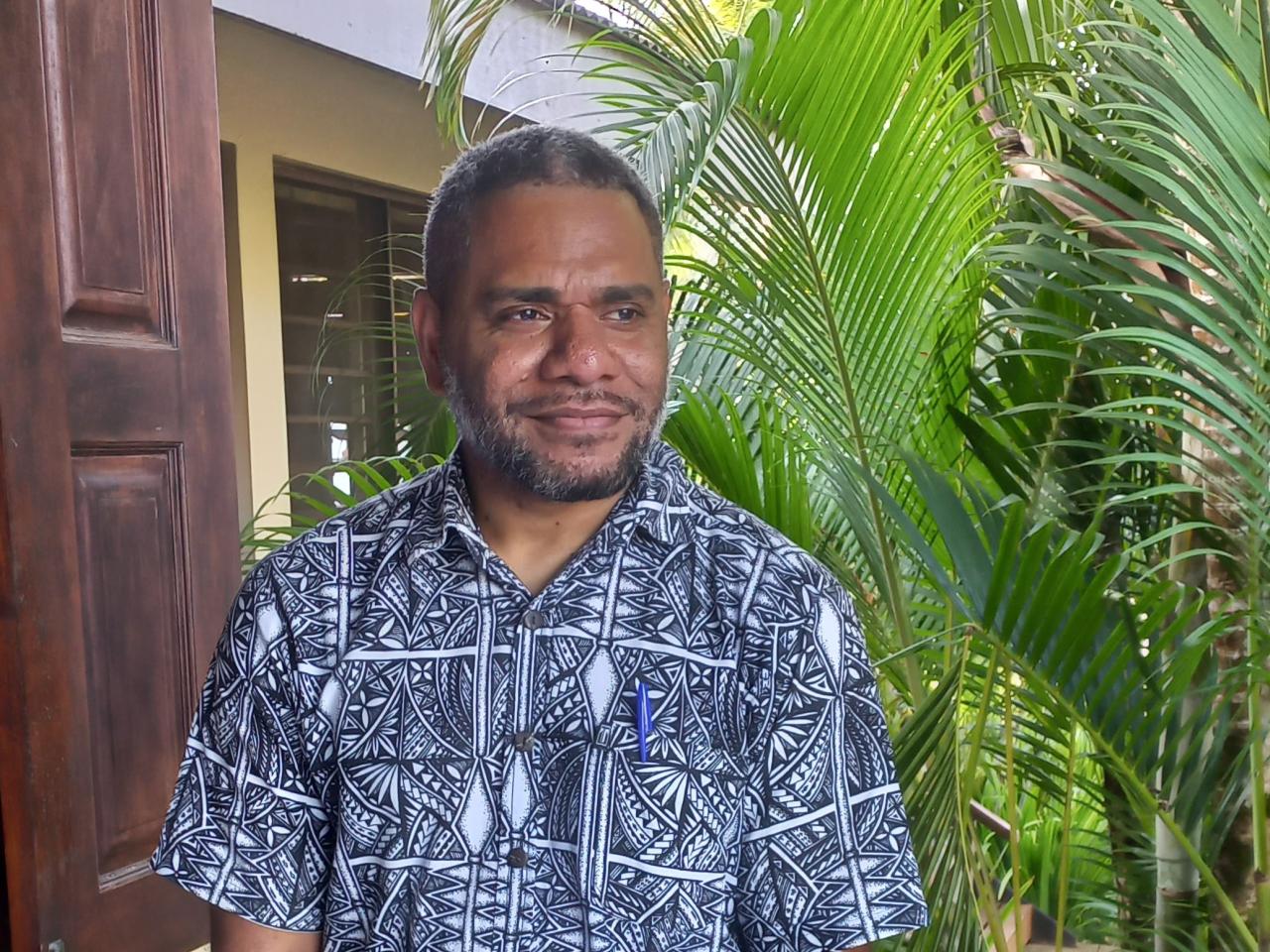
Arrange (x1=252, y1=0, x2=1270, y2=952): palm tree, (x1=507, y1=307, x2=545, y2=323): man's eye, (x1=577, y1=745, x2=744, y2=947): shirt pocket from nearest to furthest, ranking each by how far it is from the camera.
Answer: (x1=577, y1=745, x2=744, y2=947): shirt pocket < (x1=507, y1=307, x2=545, y2=323): man's eye < (x1=252, y1=0, x2=1270, y2=952): palm tree

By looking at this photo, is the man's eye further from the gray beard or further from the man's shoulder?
the man's shoulder

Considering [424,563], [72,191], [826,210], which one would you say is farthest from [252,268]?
[424,563]

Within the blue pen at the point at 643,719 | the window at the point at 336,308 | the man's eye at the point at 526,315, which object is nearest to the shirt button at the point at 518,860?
the blue pen at the point at 643,719

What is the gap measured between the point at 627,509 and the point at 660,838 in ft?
1.02

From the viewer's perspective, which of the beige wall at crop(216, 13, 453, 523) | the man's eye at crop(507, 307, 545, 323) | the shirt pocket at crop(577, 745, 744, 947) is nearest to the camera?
the shirt pocket at crop(577, 745, 744, 947)

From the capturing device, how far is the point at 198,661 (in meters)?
2.04

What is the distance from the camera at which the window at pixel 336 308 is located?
4.69 m

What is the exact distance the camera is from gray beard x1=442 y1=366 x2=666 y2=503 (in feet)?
3.84

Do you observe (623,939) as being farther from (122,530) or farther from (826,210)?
(826,210)

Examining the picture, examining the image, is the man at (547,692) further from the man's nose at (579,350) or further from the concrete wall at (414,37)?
the concrete wall at (414,37)

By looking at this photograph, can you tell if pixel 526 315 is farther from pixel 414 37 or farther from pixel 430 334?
pixel 414 37

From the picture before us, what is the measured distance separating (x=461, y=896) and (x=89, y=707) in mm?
985

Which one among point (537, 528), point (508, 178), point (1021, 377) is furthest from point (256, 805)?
point (1021, 377)

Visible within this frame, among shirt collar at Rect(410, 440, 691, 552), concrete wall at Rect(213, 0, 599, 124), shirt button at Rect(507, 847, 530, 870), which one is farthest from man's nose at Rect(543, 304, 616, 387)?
concrete wall at Rect(213, 0, 599, 124)
